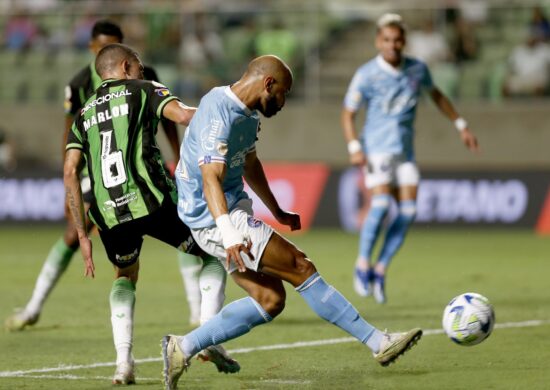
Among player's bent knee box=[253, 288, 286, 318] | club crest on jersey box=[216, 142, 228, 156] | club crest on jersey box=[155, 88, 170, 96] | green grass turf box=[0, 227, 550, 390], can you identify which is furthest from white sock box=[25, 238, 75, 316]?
club crest on jersey box=[216, 142, 228, 156]

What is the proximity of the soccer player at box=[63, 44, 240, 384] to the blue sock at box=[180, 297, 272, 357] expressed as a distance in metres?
0.41

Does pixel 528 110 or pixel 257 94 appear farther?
pixel 528 110

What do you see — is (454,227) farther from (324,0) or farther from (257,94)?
(257,94)

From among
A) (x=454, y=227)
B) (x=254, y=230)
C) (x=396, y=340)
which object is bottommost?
(x=454, y=227)

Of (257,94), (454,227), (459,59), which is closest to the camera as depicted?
(257,94)

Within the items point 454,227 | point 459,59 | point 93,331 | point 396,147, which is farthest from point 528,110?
point 93,331

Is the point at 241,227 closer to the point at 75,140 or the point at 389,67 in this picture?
the point at 75,140

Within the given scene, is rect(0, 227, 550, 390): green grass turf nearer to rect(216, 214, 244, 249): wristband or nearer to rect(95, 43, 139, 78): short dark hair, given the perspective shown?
rect(216, 214, 244, 249): wristband

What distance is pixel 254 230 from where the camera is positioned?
6.55 m

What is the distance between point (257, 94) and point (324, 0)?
57.8 feet

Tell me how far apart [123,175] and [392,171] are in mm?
4752

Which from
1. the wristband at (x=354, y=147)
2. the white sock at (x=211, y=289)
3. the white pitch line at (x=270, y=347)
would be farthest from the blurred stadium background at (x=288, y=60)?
the white sock at (x=211, y=289)

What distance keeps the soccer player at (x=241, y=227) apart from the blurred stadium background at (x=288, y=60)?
43.6 feet

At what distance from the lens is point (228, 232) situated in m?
6.29
